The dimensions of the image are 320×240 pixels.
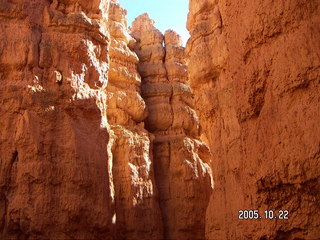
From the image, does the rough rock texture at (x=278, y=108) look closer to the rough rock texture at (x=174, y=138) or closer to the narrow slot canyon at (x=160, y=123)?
the narrow slot canyon at (x=160, y=123)

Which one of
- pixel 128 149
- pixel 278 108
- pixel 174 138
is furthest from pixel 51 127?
pixel 174 138

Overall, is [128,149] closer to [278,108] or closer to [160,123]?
[160,123]

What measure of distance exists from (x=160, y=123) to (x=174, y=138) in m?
1.06

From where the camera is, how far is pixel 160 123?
15.6 meters

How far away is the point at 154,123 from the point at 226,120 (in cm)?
717

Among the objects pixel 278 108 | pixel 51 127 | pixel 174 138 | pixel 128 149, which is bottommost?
pixel 278 108

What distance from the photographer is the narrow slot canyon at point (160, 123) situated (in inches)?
142

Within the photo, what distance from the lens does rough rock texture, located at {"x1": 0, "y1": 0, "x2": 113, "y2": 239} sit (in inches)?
301

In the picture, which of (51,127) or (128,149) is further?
(128,149)

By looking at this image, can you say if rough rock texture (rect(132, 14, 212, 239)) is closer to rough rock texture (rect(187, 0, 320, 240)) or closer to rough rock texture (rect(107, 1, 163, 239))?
rough rock texture (rect(107, 1, 163, 239))

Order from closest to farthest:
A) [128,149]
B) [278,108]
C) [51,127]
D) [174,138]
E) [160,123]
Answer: [278,108], [51,127], [128,149], [174,138], [160,123]

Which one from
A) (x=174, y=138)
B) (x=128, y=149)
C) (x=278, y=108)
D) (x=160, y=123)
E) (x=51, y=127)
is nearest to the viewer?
(x=278, y=108)

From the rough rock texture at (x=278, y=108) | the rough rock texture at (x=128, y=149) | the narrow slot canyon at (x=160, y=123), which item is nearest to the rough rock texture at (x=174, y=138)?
the narrow slot canyon at (x=160, y=123)

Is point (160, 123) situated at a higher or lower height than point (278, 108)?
higher
